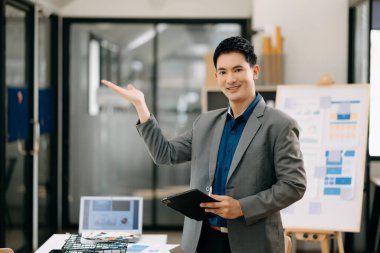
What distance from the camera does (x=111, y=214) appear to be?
334cm

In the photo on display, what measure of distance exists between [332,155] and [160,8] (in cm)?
317

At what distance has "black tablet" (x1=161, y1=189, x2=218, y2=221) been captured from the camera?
2219 millimetres

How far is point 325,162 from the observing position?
4449 millimetres

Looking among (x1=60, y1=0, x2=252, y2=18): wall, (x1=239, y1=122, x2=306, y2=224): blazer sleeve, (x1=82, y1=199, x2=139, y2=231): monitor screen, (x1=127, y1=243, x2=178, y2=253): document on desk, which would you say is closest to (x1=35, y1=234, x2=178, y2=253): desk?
(x1=127, y1=243, x2=178, y2=253): document on desk


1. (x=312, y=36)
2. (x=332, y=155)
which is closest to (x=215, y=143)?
(x=332, y=155)

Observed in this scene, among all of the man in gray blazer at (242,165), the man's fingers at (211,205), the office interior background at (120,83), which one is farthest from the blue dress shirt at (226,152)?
the office interior background at (120,83)

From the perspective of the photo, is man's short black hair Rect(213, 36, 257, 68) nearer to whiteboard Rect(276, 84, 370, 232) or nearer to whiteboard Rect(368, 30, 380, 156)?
whiteboard Rect(276, 84, 370, 232)

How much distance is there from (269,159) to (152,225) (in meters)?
4.94

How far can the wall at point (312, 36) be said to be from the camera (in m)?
5.72

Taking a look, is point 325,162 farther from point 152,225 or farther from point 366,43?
point 152,225

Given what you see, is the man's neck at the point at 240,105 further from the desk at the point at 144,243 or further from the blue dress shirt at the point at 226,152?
the desk at the point at 144,243

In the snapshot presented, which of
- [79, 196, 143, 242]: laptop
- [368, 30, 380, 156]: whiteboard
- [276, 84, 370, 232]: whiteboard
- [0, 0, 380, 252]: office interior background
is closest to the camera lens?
[79, 196, 143, 242]: laptop

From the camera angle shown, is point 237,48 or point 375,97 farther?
point 375,97

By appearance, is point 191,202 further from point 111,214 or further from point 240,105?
point 111,214
